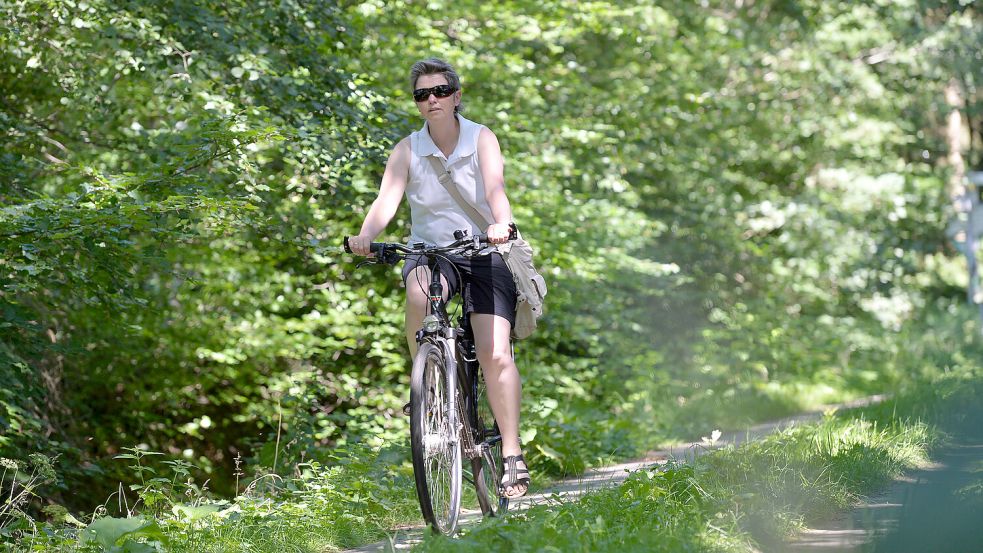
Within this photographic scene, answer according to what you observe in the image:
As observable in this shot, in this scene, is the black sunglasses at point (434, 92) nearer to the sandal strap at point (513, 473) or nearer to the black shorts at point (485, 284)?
the black shorts at point (485, 284)

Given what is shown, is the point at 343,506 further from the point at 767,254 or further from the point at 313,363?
the point at 767,254

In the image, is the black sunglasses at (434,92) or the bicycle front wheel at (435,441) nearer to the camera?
the bicycle front wheel at (435,441)

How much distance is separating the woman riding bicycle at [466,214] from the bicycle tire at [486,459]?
12 centimetres

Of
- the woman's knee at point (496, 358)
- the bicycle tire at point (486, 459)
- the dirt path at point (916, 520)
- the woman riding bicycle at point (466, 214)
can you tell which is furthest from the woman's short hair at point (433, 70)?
the dirt path at point (916, 520)

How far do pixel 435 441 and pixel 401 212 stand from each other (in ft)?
13.8

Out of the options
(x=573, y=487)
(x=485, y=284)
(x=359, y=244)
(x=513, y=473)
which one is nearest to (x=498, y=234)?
(x=485, y=284)

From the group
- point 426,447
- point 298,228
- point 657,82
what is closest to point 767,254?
point 657,82

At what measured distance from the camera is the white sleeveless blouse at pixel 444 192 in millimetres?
4668

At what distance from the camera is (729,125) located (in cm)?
1565

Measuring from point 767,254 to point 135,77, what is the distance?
11.1 metres

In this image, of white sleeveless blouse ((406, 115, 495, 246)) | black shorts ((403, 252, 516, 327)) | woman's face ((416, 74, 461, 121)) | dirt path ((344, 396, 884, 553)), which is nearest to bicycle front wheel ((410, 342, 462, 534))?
dirt path ((344, 396, 884, 553))

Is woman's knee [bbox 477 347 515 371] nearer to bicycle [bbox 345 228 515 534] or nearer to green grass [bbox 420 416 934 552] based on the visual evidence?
bicycle [bbox 345 228 515 534]

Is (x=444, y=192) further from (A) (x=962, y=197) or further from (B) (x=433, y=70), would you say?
(A) (x=962, y=197)

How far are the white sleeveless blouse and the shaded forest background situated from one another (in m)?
1.98
